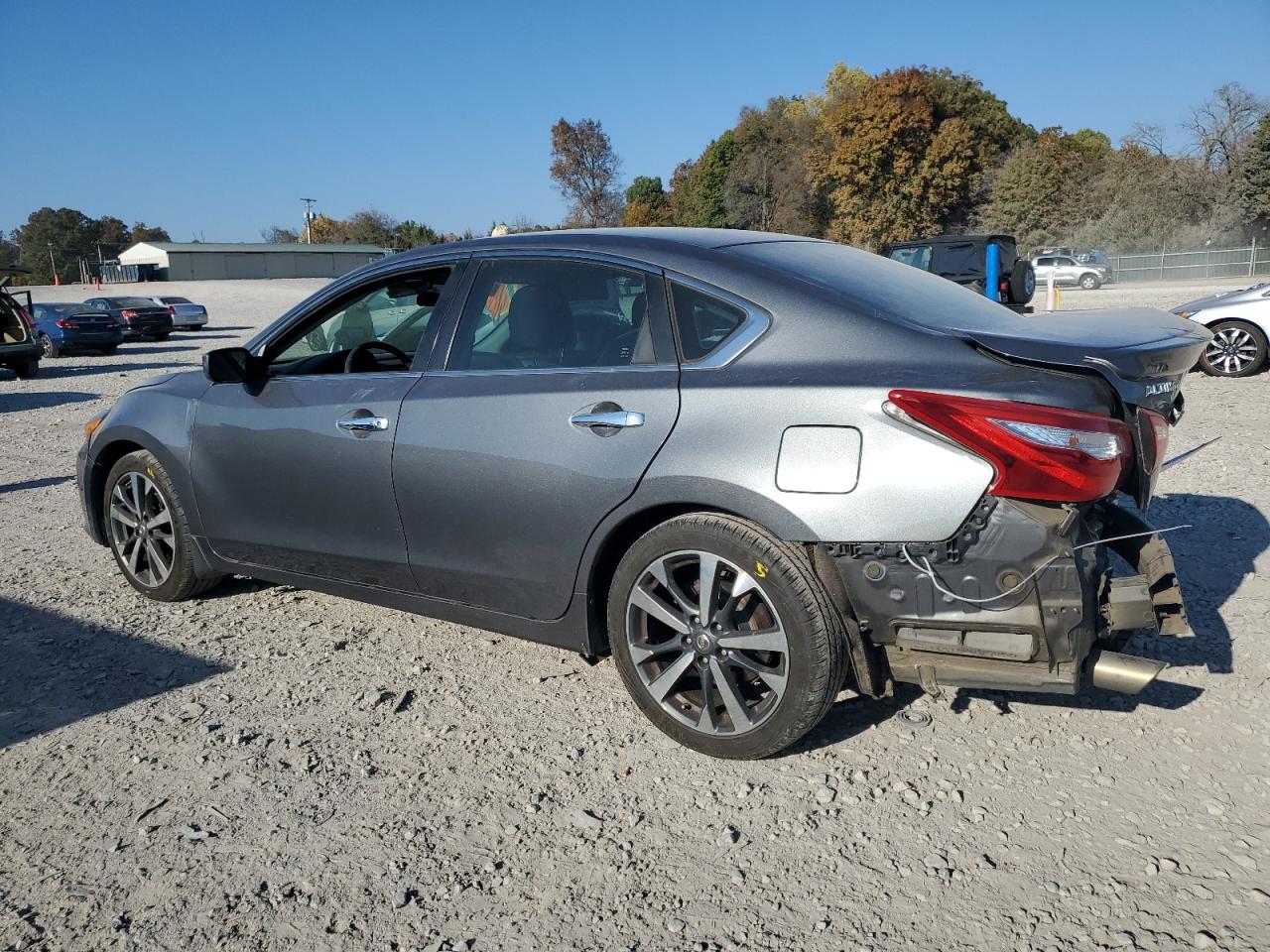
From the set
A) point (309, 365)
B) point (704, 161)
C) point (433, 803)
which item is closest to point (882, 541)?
point (433, 803)

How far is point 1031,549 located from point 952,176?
6393cm

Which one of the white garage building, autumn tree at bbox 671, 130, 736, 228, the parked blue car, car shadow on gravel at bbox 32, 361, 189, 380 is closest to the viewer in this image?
car shadow on gravel at bbox 32, 361, 189, 380

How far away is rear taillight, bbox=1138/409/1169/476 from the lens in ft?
10.0

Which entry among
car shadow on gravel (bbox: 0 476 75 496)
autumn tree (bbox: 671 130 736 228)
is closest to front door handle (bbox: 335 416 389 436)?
car shadow on gravel (bbox: 0 476 75 496)

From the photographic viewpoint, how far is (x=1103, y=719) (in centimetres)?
360

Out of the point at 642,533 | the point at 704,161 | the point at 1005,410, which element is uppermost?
the point at 704,161

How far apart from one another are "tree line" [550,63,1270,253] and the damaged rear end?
5737cm

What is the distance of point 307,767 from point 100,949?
0.94m

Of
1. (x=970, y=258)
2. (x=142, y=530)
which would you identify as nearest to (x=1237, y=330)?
(x=970, y=258)

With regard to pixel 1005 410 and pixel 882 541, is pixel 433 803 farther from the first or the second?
pixel 1005 410

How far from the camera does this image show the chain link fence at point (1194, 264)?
4594 centimetres

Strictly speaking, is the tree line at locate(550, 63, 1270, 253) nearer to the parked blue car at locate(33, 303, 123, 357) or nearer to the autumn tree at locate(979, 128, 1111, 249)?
the autumn tree at locate(979, 128, 1111, 249)

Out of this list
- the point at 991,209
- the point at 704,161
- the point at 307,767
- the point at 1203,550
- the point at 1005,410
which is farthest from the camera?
the point at 704,161

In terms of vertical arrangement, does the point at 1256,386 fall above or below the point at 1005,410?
below
